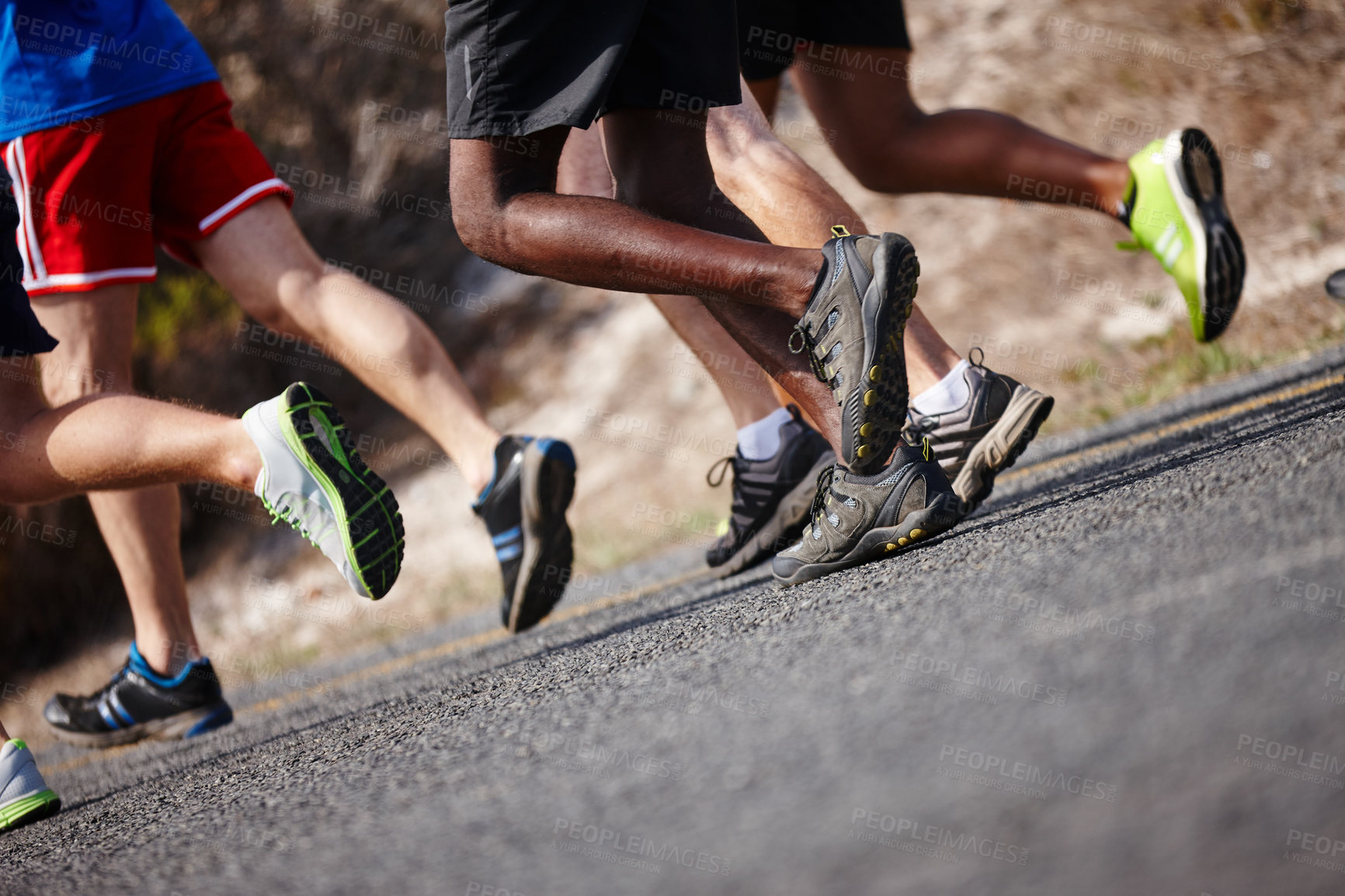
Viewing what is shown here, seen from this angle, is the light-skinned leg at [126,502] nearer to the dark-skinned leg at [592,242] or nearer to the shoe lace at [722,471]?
the dark-skinned leg at [592,242]

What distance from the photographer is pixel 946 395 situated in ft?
6.92

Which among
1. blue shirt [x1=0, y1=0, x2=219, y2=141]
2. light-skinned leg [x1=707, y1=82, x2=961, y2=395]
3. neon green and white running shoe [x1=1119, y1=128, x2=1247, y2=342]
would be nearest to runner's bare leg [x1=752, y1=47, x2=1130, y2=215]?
neon green and white running shoe [x1=1119, y1=128, x2=1247, y2=342]

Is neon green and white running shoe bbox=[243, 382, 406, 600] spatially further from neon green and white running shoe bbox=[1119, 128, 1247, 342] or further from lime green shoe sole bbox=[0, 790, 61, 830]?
neon green and white running shoe bbox=[1119, 128, 1247, 342]

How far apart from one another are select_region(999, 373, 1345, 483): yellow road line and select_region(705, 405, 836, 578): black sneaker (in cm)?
63

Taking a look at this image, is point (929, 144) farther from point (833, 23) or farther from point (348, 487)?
point (348, 487)

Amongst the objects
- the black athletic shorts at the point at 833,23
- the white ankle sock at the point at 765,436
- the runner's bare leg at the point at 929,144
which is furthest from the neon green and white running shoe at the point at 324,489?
the runner's bare leg at the point at 929,144

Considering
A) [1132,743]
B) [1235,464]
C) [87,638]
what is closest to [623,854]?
[1132,743]

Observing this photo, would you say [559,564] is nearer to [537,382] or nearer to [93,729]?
[93,729]

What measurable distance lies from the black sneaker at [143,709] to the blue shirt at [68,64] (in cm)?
123

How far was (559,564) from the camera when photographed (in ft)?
7.65

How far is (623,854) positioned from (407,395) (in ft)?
5.22

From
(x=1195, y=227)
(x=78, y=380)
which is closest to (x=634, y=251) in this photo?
(x=1195, y=227)

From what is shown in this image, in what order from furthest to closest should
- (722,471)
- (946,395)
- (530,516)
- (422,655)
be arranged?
(722,471) < (422,655) < (530,516) < (946,395)

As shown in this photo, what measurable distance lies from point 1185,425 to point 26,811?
8.29 feet
